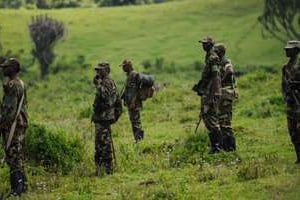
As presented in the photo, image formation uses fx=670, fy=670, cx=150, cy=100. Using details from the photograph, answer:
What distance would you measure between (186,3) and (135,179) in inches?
1990

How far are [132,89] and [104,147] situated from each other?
13.6 ft

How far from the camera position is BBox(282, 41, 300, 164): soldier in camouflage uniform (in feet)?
38.9

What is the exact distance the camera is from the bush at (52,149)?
1323 cm

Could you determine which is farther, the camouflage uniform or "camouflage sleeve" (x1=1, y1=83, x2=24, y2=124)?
the camouflage uniform

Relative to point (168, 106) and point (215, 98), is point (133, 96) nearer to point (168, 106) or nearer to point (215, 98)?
point (215, 98)

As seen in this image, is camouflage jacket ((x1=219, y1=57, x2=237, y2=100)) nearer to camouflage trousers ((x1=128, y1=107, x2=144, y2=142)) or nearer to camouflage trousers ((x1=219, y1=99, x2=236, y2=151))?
camouflage trousers ((x1=219, y1=99, x2=236, y2=151))

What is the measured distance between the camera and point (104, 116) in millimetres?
12602

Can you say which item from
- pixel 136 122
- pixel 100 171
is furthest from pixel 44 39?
pixel 100 171

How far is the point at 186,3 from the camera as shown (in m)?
61.5

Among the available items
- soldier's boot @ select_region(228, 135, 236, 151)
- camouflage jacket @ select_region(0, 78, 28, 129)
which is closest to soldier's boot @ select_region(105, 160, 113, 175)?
camouflage jacket @ select_region(0, 78, 28, 129)

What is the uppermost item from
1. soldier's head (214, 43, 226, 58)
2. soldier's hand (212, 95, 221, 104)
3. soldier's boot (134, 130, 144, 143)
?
soldier's head (214, 43, 226, 58)

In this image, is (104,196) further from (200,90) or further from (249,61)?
(249,61)

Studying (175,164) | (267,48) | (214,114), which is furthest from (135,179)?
(267,48)

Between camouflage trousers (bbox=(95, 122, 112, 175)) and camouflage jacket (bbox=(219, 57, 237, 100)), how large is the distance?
2702 millimetres
